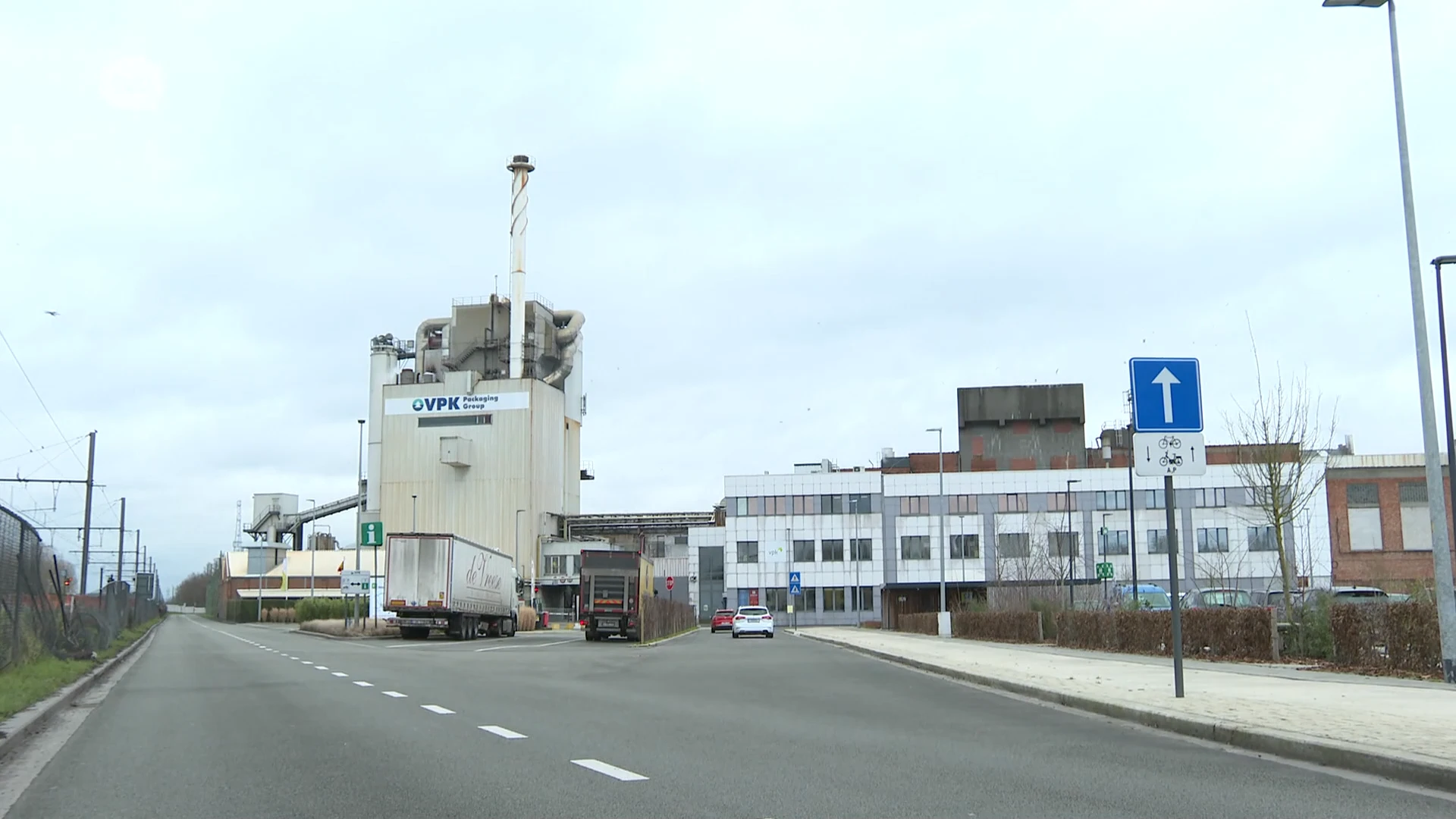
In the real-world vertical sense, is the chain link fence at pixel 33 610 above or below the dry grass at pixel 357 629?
above

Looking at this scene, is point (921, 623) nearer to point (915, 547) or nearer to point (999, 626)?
point (999, 626)

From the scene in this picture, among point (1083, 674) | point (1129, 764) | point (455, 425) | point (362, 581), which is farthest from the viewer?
point (455, 425)

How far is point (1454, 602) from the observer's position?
54.5 feet

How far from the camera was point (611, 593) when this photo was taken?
48.2 metres

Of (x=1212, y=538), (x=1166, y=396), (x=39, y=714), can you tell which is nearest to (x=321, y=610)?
(x=1212, y=538)

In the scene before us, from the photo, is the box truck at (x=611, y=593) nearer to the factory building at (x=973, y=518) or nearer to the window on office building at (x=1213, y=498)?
the factory building at (x=973, y=518)

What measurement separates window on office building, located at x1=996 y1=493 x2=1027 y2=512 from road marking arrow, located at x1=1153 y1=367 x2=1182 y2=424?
263 ft

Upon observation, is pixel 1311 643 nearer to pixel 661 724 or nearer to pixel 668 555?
pixel 661 724

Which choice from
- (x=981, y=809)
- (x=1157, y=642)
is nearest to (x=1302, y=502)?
(x=1157, y=642)

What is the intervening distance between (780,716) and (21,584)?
1530 centimetres

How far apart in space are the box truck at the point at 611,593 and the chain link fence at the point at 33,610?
56.2ft

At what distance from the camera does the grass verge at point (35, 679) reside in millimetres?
14223

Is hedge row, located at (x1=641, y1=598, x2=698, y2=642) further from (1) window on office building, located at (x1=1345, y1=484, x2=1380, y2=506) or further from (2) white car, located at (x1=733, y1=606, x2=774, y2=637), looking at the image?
(1) window on office building, located at (x1=1345, y1=484, x2=1380, y2=506)

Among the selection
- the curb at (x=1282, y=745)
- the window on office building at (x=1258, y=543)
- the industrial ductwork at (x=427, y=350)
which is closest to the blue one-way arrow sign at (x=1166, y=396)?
the curb at (x=1282, y=745)
